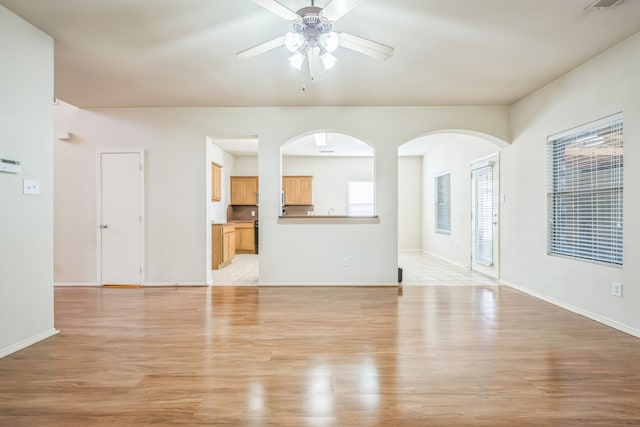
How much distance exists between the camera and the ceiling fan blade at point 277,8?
2.11 metres

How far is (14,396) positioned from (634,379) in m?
4.05

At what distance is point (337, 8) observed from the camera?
2188 millimetres

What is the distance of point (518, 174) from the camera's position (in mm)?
4871

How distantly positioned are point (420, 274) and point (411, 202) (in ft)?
12.8

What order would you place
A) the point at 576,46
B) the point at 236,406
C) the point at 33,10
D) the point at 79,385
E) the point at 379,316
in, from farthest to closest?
the point at 379,316 → the point at 576,46 → the point at 33,10 → the point at 79,385 → the point at 236,406

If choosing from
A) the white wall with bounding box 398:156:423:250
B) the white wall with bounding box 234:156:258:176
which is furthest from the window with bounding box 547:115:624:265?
the white wall with bounding box 234:156:258:176

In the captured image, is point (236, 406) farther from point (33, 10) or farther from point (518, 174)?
point (518, 174)

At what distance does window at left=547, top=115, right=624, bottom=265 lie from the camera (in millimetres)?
3311

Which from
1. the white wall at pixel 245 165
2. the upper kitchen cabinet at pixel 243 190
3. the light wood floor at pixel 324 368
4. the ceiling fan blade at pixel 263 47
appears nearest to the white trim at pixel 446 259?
the light wood floor at pixel 324 368

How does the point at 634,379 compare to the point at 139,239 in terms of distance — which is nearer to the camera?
the point at 634,379

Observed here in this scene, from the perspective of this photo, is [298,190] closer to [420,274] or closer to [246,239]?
[246,239]

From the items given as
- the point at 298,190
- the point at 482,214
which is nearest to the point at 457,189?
the point at 482,214

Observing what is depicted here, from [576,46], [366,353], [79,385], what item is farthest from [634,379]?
[79,385]

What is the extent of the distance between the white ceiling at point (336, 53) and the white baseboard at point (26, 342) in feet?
8.88
